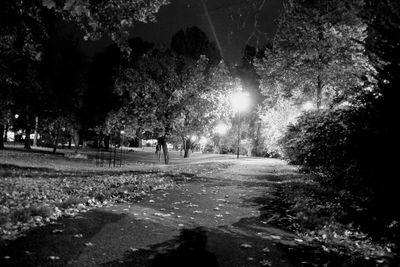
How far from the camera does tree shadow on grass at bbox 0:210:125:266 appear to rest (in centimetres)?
588

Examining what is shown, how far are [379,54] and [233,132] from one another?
59.6m

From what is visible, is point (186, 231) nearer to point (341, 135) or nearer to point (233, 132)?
point (341, 135)

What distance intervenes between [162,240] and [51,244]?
2.21 metres

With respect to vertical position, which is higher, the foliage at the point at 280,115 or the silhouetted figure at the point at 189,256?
the foliage at the point at 280,115

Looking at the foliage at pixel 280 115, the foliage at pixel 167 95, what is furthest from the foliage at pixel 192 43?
the foliage at pixel 167 95

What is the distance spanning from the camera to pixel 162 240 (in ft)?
25.3

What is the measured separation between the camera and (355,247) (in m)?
7.99

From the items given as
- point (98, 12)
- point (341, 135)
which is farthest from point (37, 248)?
point (341, 135)

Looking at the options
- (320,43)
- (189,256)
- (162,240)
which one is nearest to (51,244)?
(162,240)

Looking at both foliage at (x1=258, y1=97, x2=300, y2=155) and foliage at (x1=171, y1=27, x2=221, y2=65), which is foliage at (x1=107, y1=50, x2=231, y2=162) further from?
foliage at (x1=171, y1=27, x2=221, y2=65)

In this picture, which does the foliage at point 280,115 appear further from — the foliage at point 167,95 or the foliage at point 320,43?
the foliage at point 167,95

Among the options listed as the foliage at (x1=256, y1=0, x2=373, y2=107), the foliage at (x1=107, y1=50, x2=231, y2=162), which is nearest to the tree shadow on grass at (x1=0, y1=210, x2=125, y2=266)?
the foliage at (x1=256, y1=0, x2=373, y2=107)

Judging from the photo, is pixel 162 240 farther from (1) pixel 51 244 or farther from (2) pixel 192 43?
(2) pixel 192 43

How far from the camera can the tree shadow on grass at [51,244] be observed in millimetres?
5883
